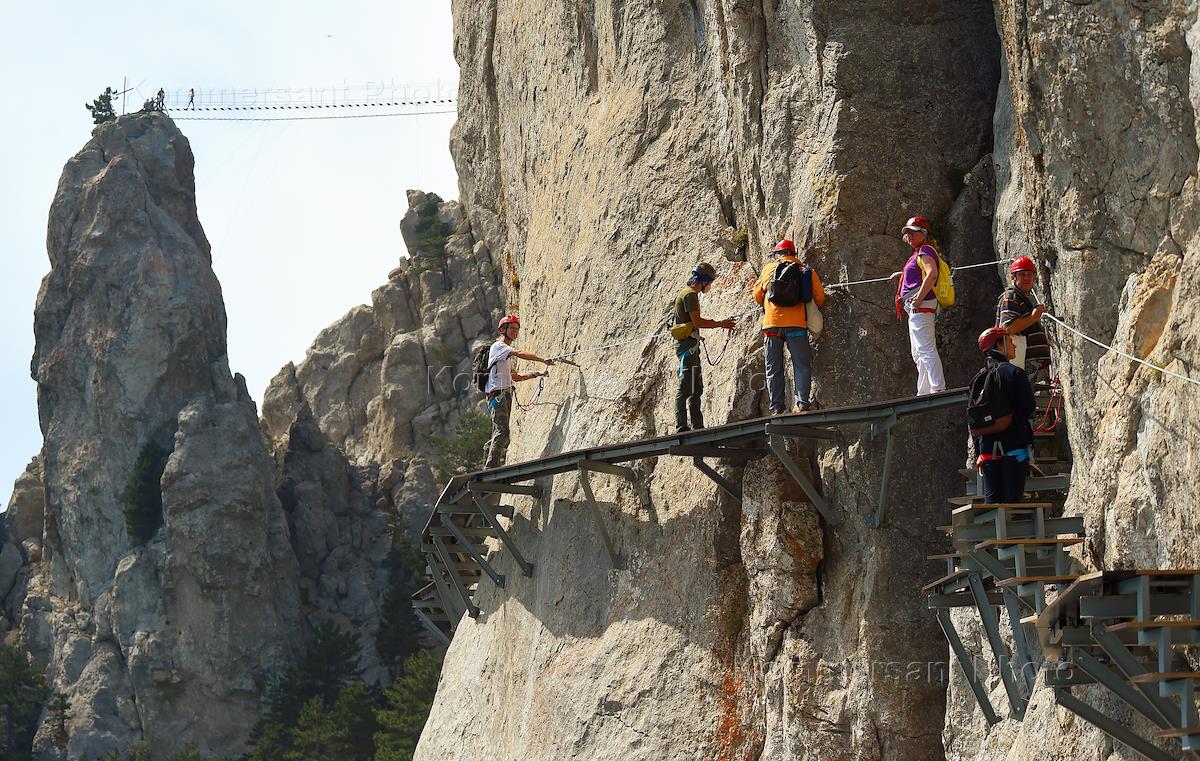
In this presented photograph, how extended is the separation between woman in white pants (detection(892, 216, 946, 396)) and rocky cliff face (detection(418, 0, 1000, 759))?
162 centimetres

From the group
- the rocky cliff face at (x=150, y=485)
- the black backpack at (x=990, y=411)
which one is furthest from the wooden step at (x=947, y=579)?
the rocky cliff face at (x=150, y=485)

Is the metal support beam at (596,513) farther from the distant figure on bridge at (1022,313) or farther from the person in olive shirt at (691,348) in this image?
the distant figure on bridge at (1022,313)

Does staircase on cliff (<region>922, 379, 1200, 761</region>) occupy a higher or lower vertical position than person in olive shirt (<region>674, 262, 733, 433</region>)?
lower

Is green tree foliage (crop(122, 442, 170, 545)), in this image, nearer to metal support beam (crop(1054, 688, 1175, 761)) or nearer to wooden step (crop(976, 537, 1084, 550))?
wooden step (crop(976, 537, 1084, 550))

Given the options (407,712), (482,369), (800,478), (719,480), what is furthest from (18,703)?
(800,478)

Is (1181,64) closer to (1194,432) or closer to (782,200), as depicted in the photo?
(1194,432)

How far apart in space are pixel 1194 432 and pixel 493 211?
28.6m

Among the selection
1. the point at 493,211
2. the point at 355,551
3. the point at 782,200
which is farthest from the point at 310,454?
the point at 782,200

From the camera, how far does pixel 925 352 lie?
1953 centimetres

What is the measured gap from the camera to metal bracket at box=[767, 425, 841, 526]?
20.3 m

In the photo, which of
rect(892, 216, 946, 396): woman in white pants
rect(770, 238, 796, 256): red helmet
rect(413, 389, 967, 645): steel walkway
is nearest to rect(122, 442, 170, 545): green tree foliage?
rect(413, 389, 967, 645): steel walkway

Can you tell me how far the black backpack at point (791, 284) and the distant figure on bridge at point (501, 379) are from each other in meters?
6.77

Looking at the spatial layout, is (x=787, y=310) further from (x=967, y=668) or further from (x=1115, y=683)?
(x=1115, y=683)

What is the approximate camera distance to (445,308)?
77.0 m
